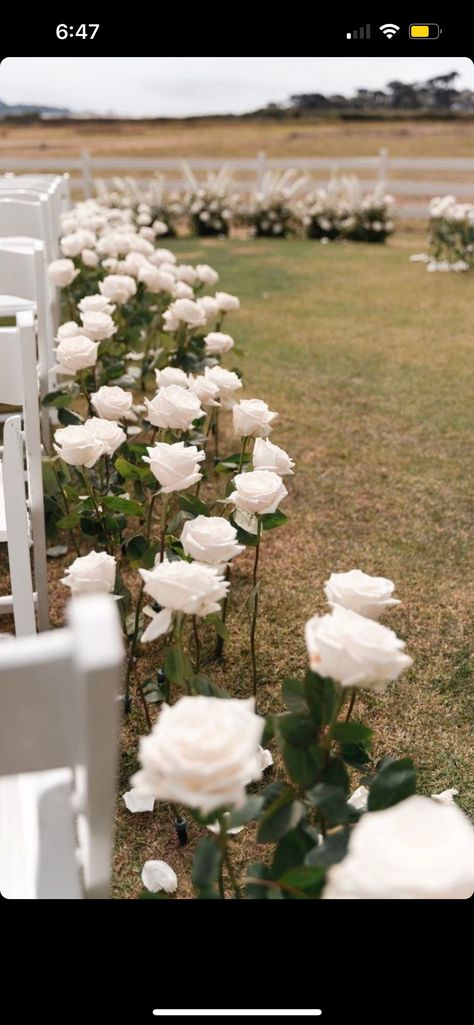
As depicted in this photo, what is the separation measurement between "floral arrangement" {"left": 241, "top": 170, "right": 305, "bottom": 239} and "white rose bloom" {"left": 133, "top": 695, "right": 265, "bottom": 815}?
10.7 meters

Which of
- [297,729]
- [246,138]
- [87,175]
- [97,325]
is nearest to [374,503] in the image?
[97,325]

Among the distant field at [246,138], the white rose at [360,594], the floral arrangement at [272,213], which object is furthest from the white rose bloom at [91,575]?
the distant field at [246,138]

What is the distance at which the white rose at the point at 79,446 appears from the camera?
161 centimetres

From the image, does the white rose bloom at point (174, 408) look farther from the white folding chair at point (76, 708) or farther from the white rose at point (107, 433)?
the white folding chair at point (76, 708)

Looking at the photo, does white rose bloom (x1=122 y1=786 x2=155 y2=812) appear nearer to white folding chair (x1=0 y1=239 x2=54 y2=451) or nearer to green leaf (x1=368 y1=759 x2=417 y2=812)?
green leaf (x1=368 y1=759 x2=417 y2=812)

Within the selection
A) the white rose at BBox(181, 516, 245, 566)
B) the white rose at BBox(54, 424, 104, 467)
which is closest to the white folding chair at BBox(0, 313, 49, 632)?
the white rose at BBox(54, 424, 104, 467)

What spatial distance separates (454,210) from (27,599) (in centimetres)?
707

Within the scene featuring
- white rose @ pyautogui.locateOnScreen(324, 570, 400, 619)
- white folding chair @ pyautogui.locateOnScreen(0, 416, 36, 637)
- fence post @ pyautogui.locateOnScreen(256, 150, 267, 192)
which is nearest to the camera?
white rose @ pyautogui.locateOnScreen(324, 570, 400, 619)

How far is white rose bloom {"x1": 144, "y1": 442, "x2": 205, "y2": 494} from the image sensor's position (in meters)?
1.39

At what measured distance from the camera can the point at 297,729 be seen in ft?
3.32

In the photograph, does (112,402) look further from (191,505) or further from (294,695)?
(294,695)
